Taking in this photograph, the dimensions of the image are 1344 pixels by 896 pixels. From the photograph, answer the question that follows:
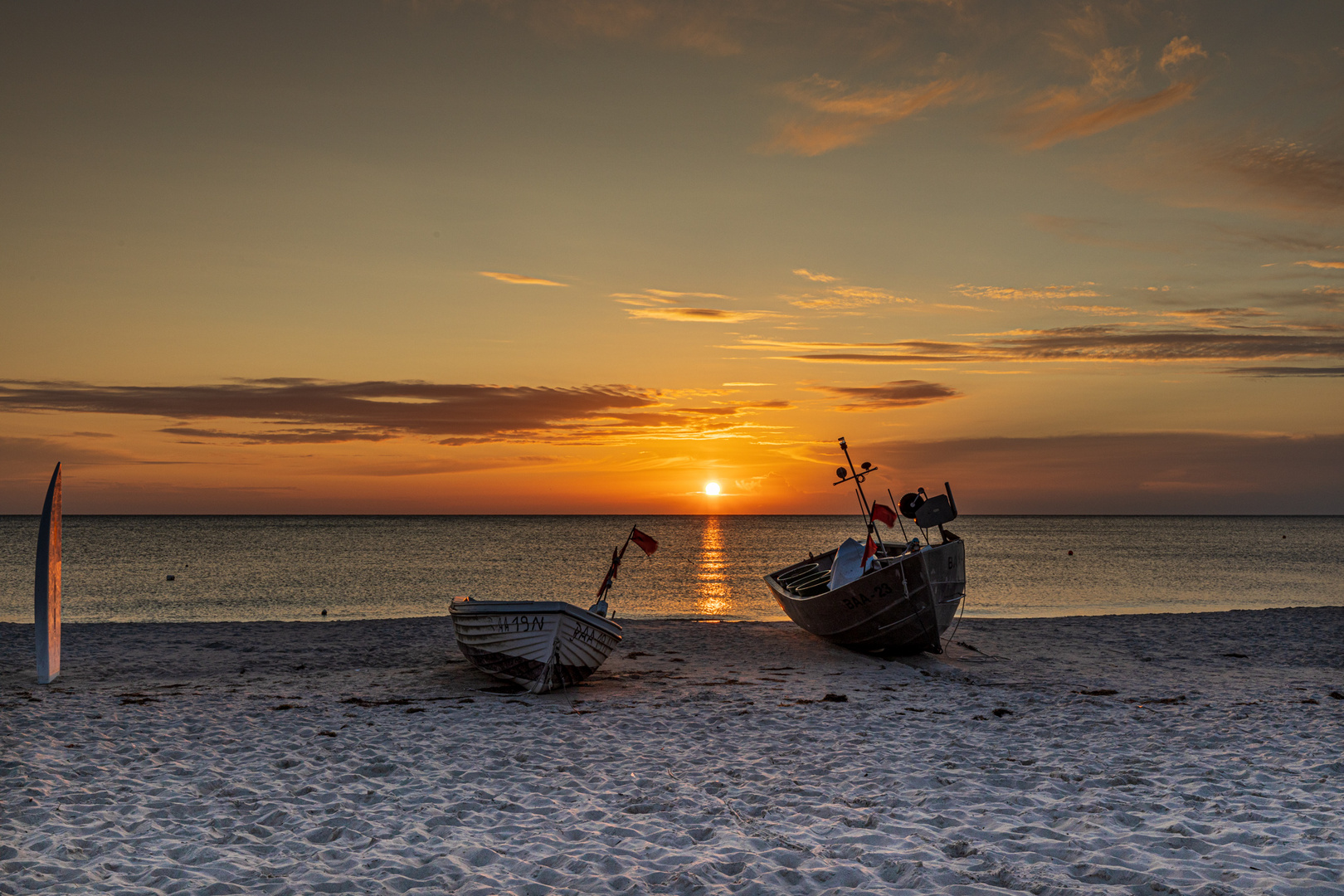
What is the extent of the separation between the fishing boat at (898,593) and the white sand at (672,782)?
1341 millimetres

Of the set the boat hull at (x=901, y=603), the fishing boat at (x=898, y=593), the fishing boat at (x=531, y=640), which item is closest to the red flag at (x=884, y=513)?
the fishing boat at (x=898, y=593)

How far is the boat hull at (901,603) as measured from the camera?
16.2 metres

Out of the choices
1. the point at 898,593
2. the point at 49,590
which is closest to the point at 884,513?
the point at 898,593

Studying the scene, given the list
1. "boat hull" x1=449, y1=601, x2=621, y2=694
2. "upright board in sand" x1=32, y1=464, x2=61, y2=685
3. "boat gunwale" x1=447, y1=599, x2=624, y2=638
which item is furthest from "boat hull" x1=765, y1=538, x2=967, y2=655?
Answer: "upright board in sand" x1=32, y1=464, x2=61, y2=685

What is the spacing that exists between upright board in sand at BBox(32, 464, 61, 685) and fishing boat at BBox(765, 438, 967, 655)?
14.6m

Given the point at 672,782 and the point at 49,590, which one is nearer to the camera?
the point at 672,782

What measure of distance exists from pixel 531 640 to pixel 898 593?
7.79 metres

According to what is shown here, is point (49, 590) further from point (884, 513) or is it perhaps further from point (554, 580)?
point (554, 580)

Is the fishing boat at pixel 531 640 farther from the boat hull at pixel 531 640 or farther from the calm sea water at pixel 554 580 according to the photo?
the calm sea water at pixel 554 580

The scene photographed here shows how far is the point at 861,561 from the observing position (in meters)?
18.5

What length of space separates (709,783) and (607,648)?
241 inches

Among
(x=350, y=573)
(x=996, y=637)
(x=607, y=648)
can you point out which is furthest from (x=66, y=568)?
(x=996, y=637)

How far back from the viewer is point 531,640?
42.2 ft

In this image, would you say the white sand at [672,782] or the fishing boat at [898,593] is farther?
the fishing boat at [898,593]
